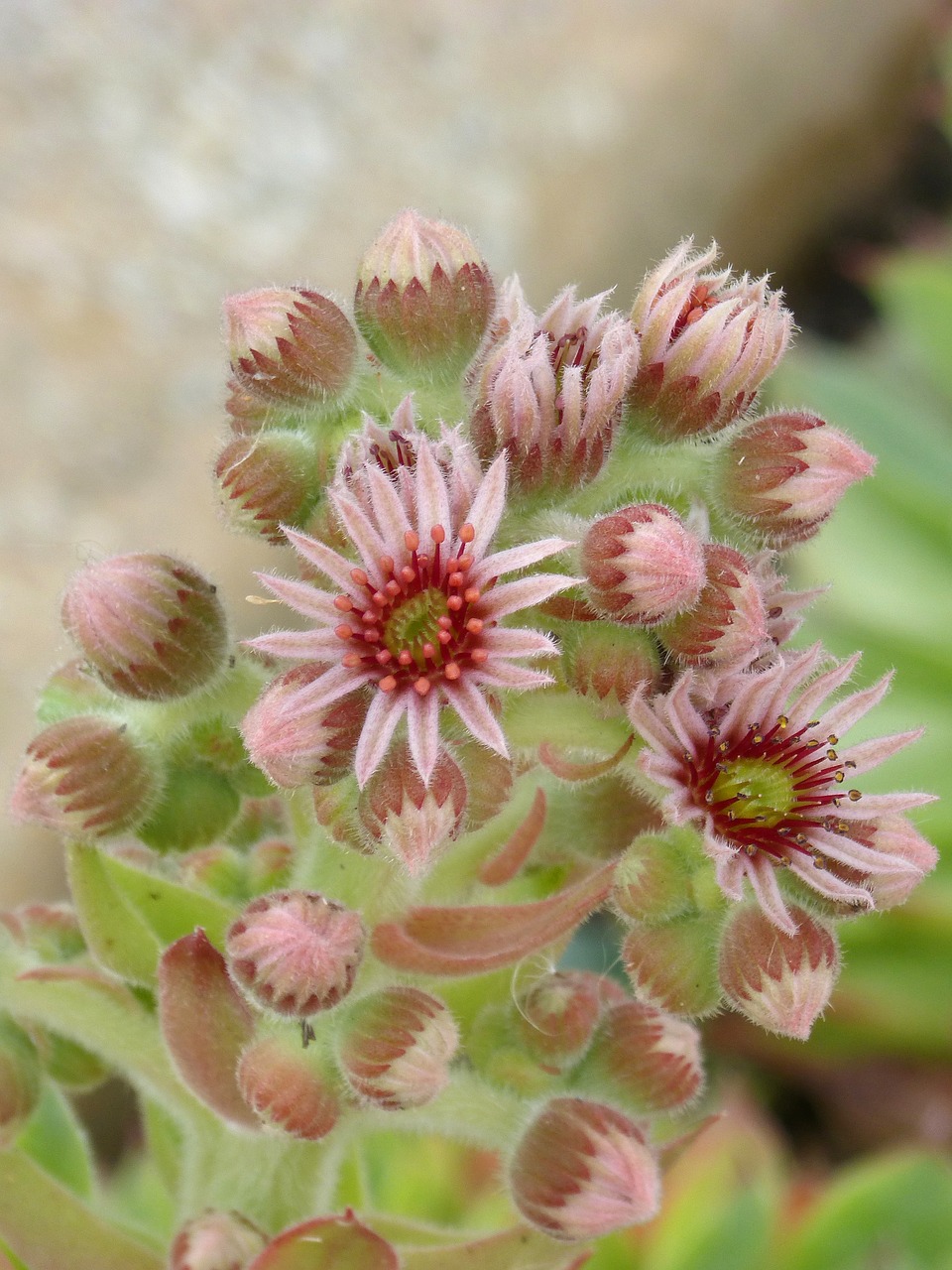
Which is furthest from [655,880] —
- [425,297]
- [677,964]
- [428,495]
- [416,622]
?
[425,297]

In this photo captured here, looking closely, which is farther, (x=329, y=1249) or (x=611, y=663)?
(x=329, y=1249)

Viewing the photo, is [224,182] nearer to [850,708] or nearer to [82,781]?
[82,781]

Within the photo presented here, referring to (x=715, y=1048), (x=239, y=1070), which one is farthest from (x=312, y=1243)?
(x=715, y=1048)

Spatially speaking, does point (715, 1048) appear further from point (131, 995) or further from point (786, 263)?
point (786, 263)

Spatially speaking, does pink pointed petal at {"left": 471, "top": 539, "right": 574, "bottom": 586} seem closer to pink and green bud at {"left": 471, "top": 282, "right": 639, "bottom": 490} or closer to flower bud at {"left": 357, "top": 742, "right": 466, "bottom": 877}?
pink and green bud at {"left": 471, "top": 282, "right": 639, "bottom": 490}

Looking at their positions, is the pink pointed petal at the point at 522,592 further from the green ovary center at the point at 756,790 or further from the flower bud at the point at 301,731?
the green ovary center at the point at 756,790

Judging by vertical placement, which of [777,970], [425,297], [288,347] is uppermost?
[425,297]
